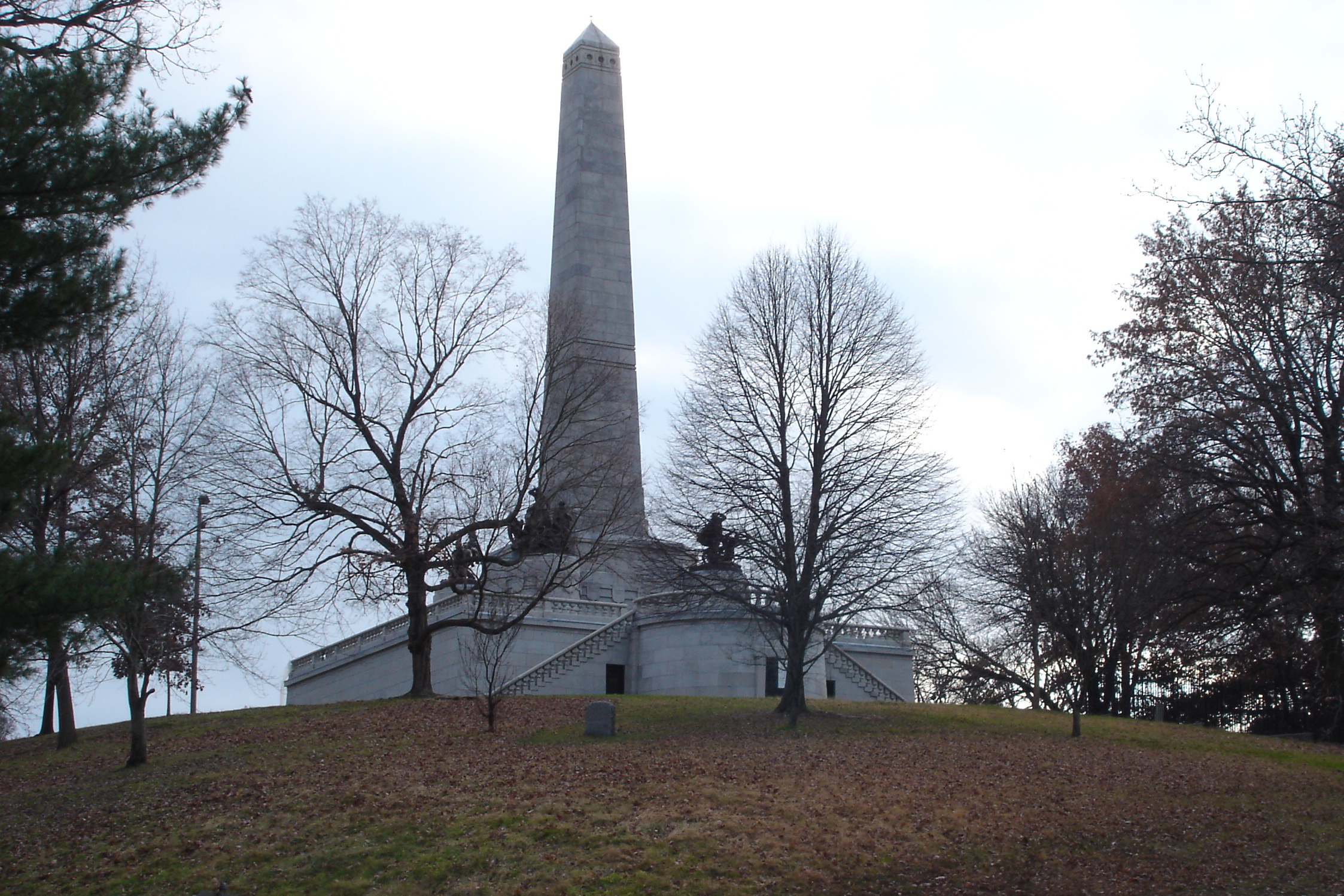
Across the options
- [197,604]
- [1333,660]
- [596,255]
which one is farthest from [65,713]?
[1333,660]

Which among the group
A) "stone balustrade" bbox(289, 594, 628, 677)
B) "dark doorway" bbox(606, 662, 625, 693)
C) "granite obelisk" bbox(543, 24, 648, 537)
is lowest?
"dark doorway" bbox(606, 662, 625, 693)

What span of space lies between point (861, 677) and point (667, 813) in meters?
19.7

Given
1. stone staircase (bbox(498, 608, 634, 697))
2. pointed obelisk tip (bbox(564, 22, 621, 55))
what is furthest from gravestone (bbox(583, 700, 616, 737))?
pointed obelisk tip (bbox(564, 22, 621, 55))

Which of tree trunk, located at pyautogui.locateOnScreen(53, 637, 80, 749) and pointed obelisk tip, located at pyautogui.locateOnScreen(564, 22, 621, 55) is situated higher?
pointed obelisk tip, located at pyautogui.locateOnScreen(564, 22, 621, 55)

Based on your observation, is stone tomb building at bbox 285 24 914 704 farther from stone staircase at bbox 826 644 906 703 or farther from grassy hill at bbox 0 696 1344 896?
grassy hill at bbox 0 696 1344 896

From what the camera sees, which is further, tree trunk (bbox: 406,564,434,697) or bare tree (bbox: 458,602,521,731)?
tree trunk (bbox: 406,564,434,697)

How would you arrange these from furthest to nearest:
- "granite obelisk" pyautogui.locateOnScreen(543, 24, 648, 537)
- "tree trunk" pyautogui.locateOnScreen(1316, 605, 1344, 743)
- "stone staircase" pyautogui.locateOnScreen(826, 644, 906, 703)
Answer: "stone staircase" pyautogui.locateOnScreen(826, 644, 906, 703) < "granite obelisk" pyautogui.locateOnScreen(543, 24, 648, 537) < "tree trunk" pyautogui.locateOnScreen(1316, 605, 1344, 743)

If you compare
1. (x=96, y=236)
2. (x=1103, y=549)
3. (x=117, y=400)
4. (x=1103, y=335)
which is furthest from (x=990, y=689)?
(x=96, y=236)

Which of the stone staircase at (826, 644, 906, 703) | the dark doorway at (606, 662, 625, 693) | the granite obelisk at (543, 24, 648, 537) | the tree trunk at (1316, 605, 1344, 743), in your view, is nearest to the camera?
the tree trunk at (1316, 605, 1344, 743)

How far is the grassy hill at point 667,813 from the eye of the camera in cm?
1423

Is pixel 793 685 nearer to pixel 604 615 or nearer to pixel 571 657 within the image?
pixel 571 657

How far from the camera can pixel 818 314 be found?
87.1 ft

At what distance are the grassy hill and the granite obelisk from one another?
482 inches

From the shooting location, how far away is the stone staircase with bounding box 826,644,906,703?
3481 centimetres
